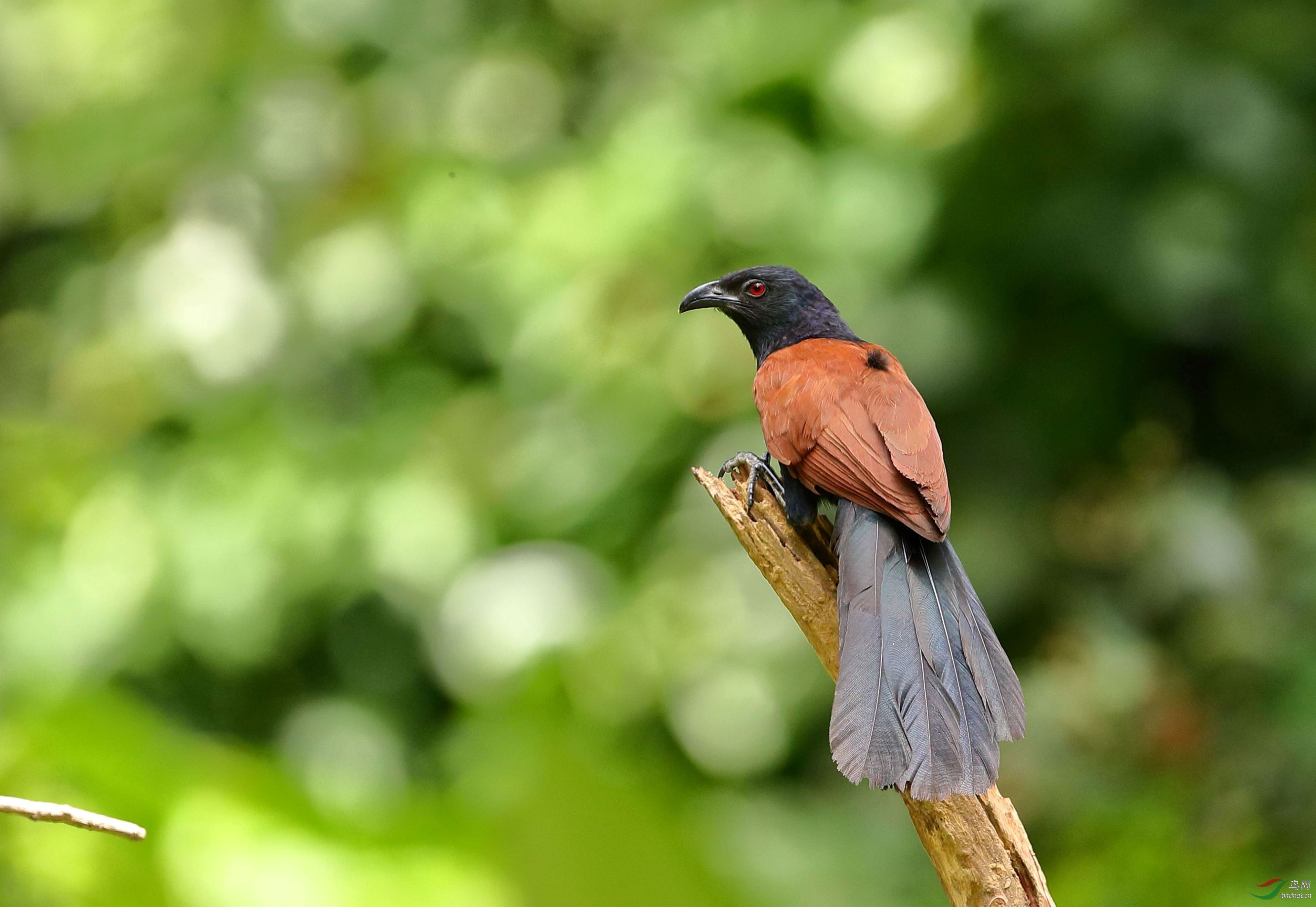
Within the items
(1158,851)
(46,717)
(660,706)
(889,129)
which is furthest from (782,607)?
(46,717)

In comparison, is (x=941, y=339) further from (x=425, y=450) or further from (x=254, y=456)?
(x=254, y=456)

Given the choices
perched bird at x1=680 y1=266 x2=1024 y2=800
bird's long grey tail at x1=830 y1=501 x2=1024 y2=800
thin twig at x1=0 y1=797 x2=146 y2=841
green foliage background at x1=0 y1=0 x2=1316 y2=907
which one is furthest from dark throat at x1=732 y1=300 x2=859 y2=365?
thin twig at x1=0 y1=797 x2=146 y2=841

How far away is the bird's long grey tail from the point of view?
4.37 ft

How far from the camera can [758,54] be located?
3.46 m

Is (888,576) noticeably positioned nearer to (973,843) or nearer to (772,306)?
(973,843)

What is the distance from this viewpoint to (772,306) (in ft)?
7.50

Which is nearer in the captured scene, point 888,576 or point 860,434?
point 888,576

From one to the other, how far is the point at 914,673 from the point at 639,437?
77.9 inches

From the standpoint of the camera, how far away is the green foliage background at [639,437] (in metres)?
2.98

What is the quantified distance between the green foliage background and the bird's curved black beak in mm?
806

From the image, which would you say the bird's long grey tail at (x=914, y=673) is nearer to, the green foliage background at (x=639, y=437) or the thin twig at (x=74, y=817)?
the thin twig at (x=74, y=817)

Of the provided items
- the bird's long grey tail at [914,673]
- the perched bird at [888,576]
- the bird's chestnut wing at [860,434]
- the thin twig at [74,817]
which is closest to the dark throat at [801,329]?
the perched bird at [888,576]

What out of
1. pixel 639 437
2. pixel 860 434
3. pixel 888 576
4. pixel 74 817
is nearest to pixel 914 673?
pixel 888 576

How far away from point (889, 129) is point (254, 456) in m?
2.24
